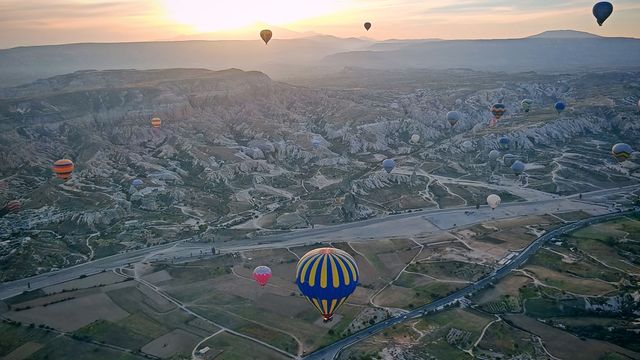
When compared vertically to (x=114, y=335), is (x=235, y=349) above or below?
below

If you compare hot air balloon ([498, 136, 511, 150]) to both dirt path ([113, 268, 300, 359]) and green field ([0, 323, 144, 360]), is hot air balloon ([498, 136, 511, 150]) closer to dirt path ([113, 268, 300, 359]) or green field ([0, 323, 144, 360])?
dirt path ([113, 268, 300, 359])

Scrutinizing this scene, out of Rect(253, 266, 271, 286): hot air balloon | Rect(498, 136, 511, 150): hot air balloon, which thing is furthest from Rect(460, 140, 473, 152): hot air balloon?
Rect(253, 266, 271, 286): hot air balloon

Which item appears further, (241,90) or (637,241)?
(241,90)

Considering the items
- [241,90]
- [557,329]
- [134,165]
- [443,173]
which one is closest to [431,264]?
[557,329]

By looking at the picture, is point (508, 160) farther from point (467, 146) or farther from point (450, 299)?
point (450, 299)

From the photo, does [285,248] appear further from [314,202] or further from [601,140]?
[601,140]

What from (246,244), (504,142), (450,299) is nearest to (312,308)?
(450,299)

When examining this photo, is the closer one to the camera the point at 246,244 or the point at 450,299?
the point at 450,299
